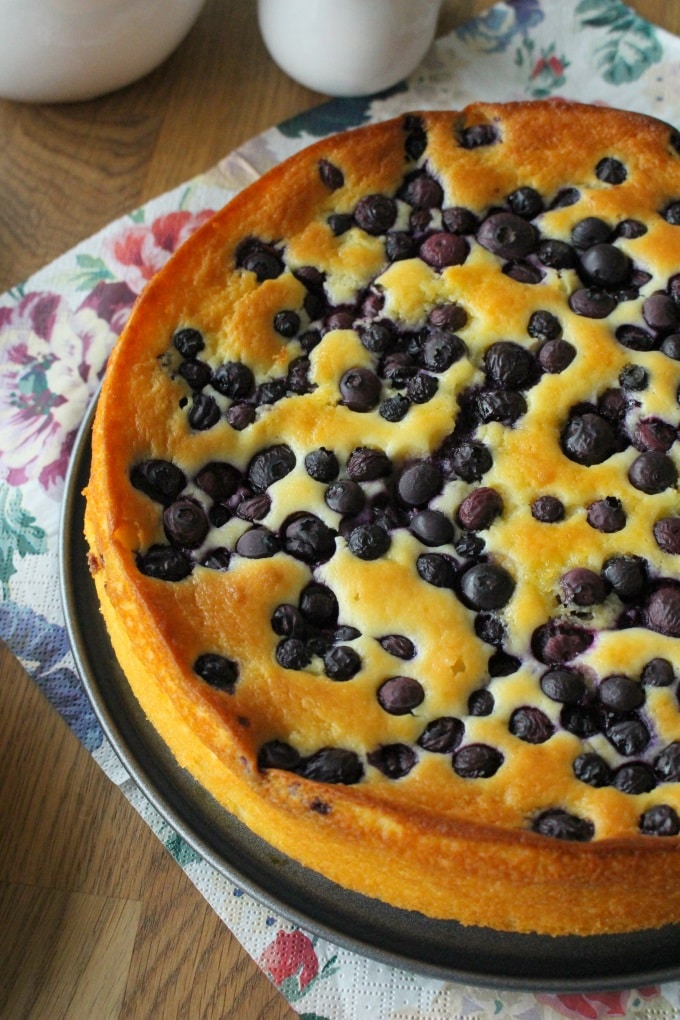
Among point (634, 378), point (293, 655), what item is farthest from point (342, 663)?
point (634, 378)

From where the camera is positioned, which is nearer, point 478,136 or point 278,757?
point 278,757

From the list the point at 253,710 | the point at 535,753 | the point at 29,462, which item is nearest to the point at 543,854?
the point at 535,753

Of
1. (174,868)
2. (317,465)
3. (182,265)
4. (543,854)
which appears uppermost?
(182,265)

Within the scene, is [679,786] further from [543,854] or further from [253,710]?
[253,710]

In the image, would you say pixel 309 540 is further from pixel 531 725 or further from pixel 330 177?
pixel 330 177

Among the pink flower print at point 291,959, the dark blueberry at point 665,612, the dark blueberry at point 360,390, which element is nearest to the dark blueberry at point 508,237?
the dark blueberry at point 360,390

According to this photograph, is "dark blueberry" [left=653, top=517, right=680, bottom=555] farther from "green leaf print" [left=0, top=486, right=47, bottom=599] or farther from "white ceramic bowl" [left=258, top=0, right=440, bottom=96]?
"white ceramic bowl" [left=258, top=0, right=440, bottom=96]
